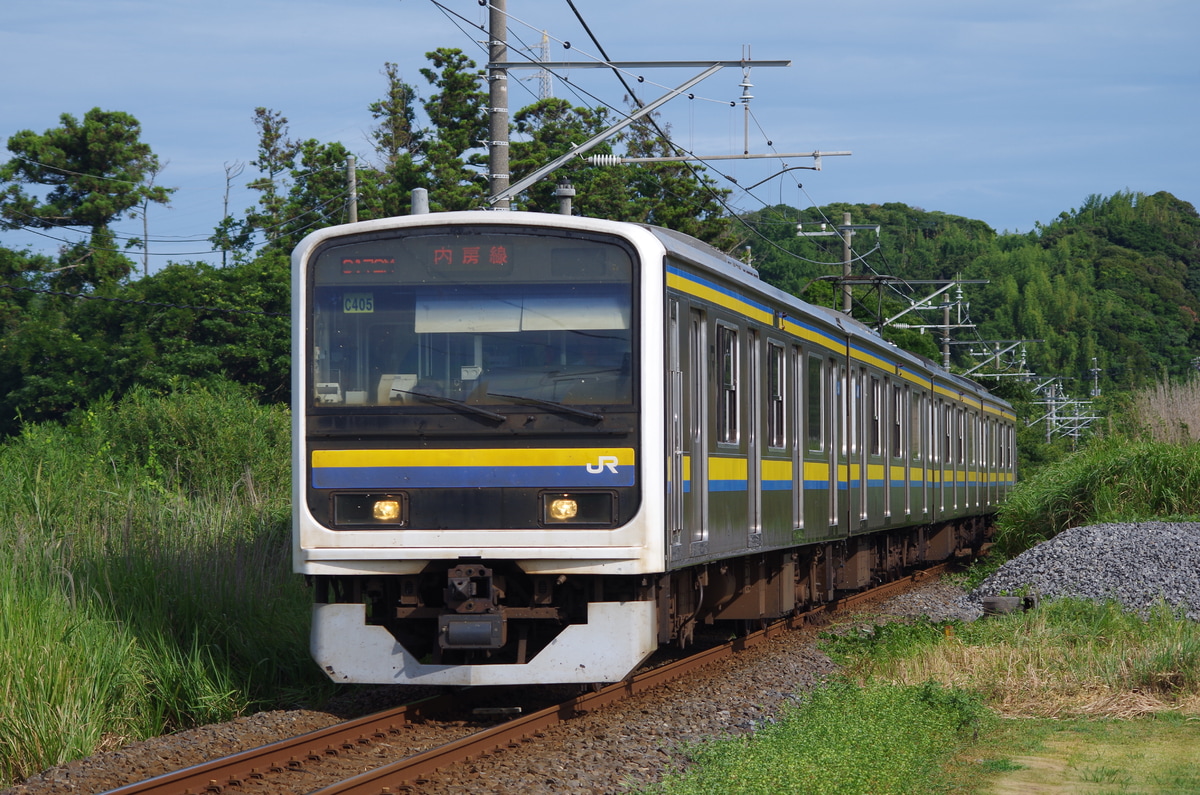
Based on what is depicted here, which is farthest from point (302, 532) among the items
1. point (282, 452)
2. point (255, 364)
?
point (255, 364)

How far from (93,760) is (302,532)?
5.62ft

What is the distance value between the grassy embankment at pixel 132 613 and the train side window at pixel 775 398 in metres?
3.85

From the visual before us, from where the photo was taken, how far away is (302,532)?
8.33 metres

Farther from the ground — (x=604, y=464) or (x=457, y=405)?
(x=457, y=405)

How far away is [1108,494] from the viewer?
19.3 metres

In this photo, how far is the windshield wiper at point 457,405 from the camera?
8195mm

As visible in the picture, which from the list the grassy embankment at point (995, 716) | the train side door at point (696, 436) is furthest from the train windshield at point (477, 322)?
the grassy embankment at point (995, 716)

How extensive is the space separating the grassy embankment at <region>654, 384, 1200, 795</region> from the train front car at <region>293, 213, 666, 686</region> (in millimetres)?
1281

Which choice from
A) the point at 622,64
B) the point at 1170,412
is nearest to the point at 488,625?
the point at 622,64

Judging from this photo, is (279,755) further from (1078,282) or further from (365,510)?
(1078,282)

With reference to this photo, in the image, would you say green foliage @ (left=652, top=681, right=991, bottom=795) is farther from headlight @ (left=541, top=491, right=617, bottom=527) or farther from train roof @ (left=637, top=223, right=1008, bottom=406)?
train roof @ (left=637, top=223, right=1008, bottom=406)

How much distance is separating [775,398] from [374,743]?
4.89 meters

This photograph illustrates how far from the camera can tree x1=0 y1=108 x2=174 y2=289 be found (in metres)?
45.5

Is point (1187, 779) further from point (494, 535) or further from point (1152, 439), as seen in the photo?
point (1152, 439)
